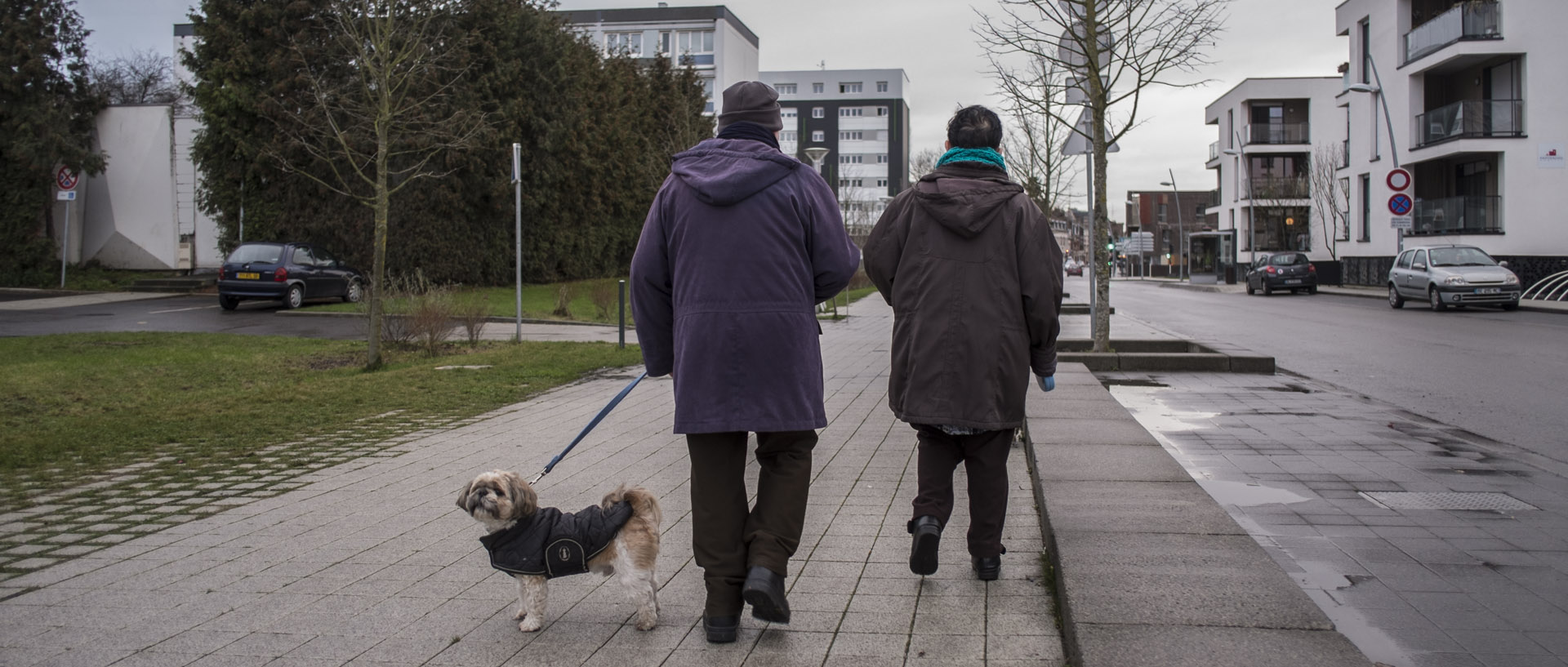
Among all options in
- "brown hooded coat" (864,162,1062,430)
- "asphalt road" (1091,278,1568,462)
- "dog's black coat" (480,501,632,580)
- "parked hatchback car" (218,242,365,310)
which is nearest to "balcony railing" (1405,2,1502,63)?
"asphalt road" (1091,278,1568,462)

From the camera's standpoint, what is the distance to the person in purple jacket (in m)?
3.54

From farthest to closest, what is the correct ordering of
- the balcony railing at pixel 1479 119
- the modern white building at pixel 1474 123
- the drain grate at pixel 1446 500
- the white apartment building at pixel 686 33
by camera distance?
1. the white apartment building at pixel 686 33
2. the balcony railing at pixel 1479 119
3. the modern white building at pixel 1474 123
4. the drain grate at pixel 1446 500

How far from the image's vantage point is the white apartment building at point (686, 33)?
72.0 m

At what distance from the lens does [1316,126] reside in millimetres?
64688

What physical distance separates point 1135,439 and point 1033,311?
258 cm

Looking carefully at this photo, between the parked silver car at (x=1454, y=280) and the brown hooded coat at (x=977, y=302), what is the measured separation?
2482 cm

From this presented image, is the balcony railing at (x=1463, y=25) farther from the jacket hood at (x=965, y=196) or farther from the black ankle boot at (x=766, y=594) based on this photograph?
the black ankle boot at (x=766, y=594)

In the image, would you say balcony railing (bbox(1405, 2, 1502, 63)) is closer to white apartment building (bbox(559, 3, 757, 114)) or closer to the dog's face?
the dog's face

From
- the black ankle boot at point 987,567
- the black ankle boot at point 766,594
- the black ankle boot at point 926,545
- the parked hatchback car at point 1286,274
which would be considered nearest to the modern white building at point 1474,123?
the parked hatchback car at point 1286,274

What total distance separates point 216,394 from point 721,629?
366 inches

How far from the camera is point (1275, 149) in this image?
64.9 m

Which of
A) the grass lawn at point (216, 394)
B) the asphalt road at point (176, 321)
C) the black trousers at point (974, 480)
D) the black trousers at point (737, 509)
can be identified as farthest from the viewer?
the asphalt road at point (176, 321)

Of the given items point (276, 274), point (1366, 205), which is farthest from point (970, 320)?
point (1366, 205)

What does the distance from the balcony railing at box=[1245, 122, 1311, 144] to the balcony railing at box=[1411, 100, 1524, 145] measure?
2889 cm
